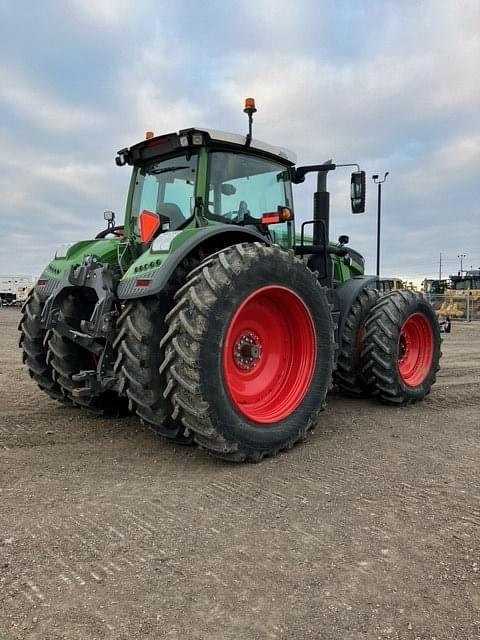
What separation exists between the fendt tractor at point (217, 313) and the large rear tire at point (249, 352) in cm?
1

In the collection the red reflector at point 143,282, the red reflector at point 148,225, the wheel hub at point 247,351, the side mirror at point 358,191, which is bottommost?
the wheel hub at point 247,351

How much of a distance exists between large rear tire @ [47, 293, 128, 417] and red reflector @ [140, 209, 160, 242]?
0.77m

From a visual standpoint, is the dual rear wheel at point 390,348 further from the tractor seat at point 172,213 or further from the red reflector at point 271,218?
the tractor seat at point 172,213

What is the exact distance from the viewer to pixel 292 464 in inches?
151

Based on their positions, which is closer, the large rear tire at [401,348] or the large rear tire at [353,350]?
A: the large rear tire at [401,348]

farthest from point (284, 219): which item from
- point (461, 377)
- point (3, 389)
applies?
point (461, 377)

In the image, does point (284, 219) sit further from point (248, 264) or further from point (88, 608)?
point (88, 608)

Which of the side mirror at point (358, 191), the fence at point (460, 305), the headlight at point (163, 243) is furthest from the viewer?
the fence at point (460, 305)

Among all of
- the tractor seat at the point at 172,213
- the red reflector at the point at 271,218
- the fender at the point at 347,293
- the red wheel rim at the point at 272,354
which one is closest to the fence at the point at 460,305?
the fender at the point at 347,293

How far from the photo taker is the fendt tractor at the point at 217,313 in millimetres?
3646

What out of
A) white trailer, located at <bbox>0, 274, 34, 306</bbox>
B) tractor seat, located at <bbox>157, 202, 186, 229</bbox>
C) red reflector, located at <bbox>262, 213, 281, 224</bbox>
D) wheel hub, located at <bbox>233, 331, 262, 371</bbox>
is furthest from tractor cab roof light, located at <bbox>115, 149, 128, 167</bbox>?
white trailer, located at <bbox>0, 274, 34, 306</bbox>

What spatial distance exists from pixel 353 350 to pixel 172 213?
7.95 feet

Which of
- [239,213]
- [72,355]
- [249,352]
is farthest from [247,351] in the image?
[72,355]

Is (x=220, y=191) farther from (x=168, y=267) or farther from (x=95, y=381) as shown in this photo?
(x=95, y=381)
